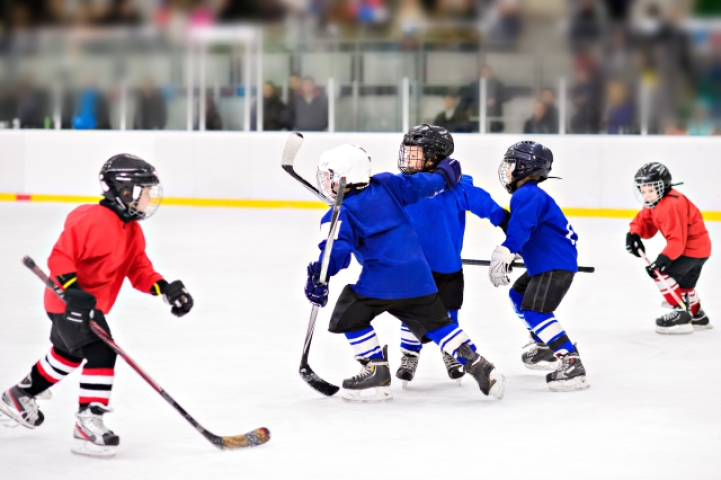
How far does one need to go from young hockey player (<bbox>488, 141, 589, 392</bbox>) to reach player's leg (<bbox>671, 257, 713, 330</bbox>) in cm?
141

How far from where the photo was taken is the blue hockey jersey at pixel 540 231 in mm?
3982

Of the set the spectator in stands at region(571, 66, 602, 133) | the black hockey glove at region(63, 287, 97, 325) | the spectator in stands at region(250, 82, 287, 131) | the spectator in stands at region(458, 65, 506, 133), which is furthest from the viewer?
the spectator in stands at region(250, 82, 287, 131)

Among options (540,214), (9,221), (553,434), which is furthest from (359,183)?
(9,221)

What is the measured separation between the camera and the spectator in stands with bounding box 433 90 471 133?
10789mm

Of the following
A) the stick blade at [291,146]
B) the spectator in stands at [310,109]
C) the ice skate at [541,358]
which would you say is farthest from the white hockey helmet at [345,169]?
the spectator in stands at [310,109]

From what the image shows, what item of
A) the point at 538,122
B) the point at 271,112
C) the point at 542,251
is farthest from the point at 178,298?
the point at 271,112

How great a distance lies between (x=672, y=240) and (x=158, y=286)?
275 centimetres

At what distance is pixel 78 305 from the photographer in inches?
118

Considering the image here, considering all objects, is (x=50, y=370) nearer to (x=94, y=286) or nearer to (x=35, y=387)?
(x=35, y=387)

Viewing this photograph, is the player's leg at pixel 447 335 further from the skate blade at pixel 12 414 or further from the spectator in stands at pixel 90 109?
the spectator in stands at pixel 90 109

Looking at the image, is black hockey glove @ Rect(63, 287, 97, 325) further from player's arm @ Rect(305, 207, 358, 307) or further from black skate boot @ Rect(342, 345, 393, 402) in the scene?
black skate boot @ Rect(342, 345, 393, 402)

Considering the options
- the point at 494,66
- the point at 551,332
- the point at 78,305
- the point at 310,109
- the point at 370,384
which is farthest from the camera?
the point at 310,109

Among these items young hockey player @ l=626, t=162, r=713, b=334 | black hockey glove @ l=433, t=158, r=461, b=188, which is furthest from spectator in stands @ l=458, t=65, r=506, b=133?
black hockey glove @ l=433, t=158, r=461, b=188

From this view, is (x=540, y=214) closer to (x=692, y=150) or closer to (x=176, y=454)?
(x=176, y=454)
